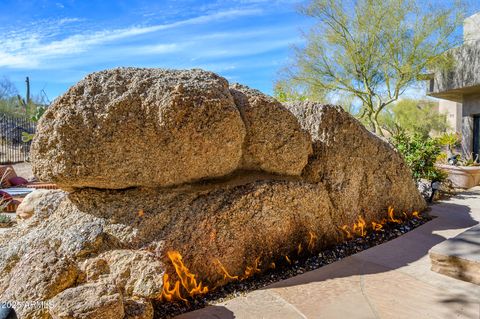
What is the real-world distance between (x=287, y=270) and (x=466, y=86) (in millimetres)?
11356

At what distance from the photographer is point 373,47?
15.4 meters

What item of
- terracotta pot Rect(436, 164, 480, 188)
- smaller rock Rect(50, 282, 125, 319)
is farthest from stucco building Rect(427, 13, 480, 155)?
smaller rock Rect(50, 282, 125, 319)

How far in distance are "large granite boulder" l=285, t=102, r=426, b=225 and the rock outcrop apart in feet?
1.62

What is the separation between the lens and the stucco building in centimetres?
1149

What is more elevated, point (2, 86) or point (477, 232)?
point (2, 86)

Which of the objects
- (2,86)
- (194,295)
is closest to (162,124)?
(194,295)

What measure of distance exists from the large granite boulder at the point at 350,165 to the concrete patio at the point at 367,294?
2.36ft

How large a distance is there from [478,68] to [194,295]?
39.1 feet

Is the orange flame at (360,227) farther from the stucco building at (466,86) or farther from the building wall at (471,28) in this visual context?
the building wall at (471,28)

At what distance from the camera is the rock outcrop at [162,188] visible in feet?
8.64

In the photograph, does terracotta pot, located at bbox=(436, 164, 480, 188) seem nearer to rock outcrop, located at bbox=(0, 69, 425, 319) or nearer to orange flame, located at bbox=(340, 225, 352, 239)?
orange flame, located at bbox=(340, 225, 352, 239)

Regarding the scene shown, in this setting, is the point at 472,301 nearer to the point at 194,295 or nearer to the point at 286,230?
the point at 286,230

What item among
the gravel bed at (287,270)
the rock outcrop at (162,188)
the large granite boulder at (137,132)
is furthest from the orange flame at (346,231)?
the large granite boulder at (137,132)

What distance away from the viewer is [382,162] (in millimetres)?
4230
